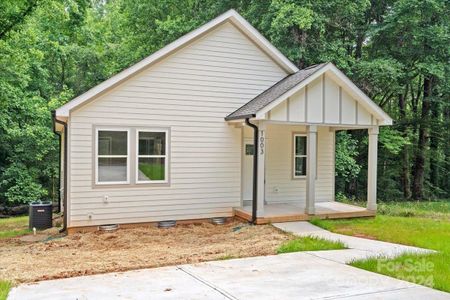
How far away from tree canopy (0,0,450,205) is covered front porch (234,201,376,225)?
18.2 ft

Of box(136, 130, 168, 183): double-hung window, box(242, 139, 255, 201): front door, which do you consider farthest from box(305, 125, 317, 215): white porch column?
box(136, 130, 168, 183): double-hung window

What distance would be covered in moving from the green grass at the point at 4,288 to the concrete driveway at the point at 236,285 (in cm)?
8

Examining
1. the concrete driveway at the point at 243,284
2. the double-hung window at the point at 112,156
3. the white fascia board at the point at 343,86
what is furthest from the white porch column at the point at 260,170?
the double-hung window at the point at 112,156

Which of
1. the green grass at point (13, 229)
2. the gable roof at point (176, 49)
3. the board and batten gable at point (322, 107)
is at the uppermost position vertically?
the gable roof at point (176, 49)

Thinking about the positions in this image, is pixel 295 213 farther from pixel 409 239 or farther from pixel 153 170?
pixel 153 170

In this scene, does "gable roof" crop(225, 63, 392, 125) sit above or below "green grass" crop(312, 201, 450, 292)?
above

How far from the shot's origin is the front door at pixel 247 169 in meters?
11.2

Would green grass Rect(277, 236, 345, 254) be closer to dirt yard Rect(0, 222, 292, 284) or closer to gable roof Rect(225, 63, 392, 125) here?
dirt yard Rect(0, 222, 292, 284)

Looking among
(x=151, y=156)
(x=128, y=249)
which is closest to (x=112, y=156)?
(x=151, y=156)

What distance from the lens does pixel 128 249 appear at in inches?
303

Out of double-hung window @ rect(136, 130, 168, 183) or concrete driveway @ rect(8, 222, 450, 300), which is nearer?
concrete driveway @ rect(8, 222, 450, 300)

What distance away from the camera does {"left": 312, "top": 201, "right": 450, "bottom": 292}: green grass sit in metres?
5.49

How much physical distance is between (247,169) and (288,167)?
1483mm

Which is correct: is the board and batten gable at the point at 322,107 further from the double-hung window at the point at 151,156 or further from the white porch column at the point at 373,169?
the double-hung window at the point at 151,156
